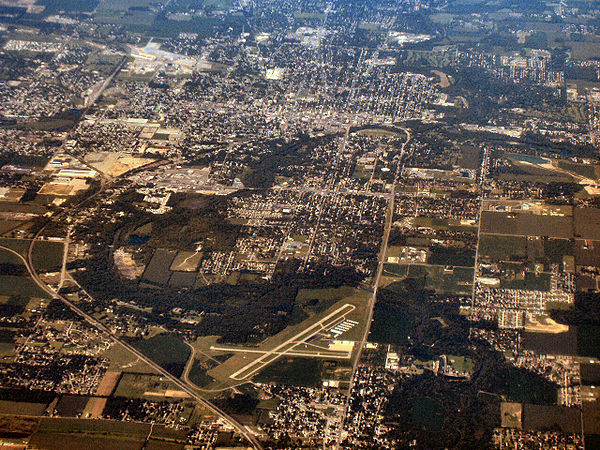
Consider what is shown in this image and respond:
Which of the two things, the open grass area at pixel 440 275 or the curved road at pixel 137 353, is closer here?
the curved road at pixel 137 353

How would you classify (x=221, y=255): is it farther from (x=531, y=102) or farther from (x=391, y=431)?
(x=531, y=102)

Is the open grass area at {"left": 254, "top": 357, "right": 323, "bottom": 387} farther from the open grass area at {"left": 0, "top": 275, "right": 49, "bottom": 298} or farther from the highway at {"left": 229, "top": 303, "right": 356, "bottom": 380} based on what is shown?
the open grass area at {"left": 0, "top": 275, "right": 49, "bottom": 298}

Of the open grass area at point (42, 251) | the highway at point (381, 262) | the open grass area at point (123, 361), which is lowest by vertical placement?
the open grass area at point (123, 361)

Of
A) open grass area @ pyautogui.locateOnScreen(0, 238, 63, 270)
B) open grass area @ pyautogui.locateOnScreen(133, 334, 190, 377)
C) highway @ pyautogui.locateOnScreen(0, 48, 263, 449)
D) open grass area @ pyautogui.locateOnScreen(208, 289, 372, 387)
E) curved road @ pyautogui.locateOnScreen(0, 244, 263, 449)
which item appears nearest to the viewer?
curved road @ pyautogui.locateOnScreen(0, 244, 263, 449)

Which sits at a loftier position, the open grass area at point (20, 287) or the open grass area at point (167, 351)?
the open grass area at point (167, 351)

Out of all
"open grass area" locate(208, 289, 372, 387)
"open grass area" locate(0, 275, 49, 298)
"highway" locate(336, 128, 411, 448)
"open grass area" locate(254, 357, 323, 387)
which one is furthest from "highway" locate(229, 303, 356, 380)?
"open grass area" locate(0, 275, 49, 298)

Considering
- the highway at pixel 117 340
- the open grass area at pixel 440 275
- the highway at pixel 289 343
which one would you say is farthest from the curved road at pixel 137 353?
the open grass area at pixel 440 275

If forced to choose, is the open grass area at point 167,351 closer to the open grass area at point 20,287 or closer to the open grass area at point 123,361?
the open grass area at point 123,361

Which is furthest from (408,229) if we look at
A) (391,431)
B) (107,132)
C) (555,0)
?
(555,0)

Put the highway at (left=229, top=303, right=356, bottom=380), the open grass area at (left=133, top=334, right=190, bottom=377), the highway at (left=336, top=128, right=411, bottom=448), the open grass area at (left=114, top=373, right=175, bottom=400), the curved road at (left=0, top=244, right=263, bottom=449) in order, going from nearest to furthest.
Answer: the curved road at (left=0, top=244, right=263, bottom=449) < the open grass area at (left=114, top=373, right=175, bottom=400) < the highway at (left=336, top=128, right=411, bottom=448) < the highway at (left=229, top=303, right=356, bottom=380) < the open grass area at (left=133, top=334, right=190, bottom=377)
